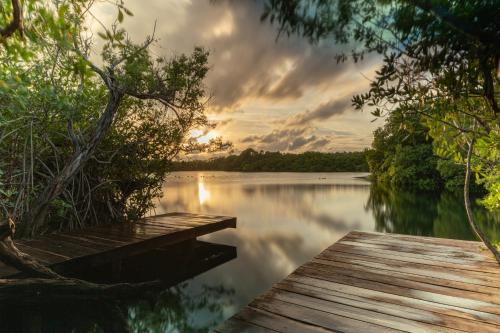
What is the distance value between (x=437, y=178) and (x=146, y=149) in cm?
2864

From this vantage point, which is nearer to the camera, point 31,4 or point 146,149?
point 31,4

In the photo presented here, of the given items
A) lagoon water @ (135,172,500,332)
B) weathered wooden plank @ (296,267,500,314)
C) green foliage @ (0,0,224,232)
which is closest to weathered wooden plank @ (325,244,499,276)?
weathered wooden plank @ (296,267,500,314)

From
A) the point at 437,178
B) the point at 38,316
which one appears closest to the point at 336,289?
the point at 38,316

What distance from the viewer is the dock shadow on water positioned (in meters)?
4.30

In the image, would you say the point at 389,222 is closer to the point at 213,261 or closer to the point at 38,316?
the point at 213,261

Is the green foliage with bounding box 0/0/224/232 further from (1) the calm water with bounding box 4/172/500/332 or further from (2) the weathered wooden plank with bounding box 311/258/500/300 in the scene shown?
(2) the weathered wooden plank with bounding box 311/258/500/300

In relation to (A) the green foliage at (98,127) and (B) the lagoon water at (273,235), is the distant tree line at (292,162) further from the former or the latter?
(A) the green foliage at (98,127)

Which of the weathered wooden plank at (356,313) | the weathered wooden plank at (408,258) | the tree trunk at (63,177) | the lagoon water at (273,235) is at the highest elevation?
the tree trunk at (63,177)

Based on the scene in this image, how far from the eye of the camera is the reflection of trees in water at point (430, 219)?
11.2 metres

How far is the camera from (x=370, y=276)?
3373 millimetres

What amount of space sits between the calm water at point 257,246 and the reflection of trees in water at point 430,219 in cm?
3

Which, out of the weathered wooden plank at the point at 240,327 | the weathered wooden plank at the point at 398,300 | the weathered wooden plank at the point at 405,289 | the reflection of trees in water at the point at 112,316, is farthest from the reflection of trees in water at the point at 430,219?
the weathered wooden plank at the point at 240,327

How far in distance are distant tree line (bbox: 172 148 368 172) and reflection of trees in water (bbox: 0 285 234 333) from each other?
74.4 m

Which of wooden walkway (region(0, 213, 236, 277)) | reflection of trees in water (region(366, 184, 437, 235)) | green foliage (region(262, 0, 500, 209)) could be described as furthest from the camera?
reflection of trees in water (region(366, 184, 437, 235))
